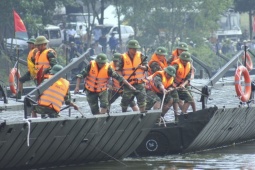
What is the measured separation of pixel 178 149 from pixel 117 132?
6.96ft

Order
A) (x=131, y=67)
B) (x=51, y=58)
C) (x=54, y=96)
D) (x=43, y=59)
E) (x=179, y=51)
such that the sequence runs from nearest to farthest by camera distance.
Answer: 1. (x=54, y=96)
2. (x=51, y=58)
3. (x=43, y=59)
4. (x=131, y=67)
5. (x=179, y=51)

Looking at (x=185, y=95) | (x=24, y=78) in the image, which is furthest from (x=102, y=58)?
(x=185, y=95)

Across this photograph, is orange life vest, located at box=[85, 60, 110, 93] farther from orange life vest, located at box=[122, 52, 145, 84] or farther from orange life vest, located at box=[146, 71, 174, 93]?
orange life vest, located at box=[146, 71, 174, 93]

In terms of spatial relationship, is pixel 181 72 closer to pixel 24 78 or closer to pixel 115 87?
pixel 115 87

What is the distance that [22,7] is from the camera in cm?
4647

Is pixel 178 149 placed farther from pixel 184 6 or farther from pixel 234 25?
pixel 234 25

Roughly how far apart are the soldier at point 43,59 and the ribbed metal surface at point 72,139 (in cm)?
215

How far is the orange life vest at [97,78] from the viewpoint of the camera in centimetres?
2284

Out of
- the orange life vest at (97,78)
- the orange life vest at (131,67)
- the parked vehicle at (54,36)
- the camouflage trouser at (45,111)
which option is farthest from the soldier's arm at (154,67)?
the parked vehicle at (54,36)

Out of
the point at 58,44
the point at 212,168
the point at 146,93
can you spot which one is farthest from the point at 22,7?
the point at 212,168

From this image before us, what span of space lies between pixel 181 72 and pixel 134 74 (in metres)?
1.03

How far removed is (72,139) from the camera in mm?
20828

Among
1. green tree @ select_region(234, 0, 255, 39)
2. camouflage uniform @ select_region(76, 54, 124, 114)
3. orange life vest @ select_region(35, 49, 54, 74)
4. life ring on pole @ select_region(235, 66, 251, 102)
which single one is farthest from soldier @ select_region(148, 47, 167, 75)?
green tree @ select_region(234, 0, 255, 39)

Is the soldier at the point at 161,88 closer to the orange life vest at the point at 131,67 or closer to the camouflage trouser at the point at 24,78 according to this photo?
the orange life vest at the point at 131,67
